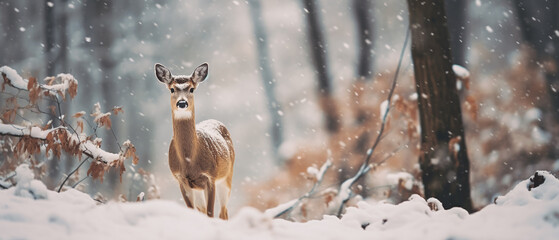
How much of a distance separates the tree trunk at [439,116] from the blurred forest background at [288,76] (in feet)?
19.0

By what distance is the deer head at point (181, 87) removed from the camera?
4.93 meters

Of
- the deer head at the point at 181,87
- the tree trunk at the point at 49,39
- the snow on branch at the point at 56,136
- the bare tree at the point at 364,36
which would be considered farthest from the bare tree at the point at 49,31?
the deer head at the point at 181,87

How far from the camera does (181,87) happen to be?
16.2 feet

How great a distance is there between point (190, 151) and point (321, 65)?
432 inches

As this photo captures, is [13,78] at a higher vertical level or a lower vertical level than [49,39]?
higher

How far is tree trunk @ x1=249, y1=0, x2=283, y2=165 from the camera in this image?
16.0m

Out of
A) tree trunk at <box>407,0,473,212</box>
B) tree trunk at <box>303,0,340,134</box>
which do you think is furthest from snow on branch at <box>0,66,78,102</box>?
tree trunk at <box>303,0,340,134</box>

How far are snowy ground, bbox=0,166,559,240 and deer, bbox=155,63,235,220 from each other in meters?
1.64

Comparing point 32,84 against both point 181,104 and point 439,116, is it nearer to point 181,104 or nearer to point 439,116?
point 181,104

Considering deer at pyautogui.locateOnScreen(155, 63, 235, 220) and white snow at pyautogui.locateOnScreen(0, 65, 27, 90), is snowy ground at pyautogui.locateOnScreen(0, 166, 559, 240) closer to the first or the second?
deer at pyautogui.locateOnScreen(155, 63, 235, 220)

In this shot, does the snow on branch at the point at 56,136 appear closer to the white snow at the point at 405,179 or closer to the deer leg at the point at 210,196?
the deer leg at the point at 210,196

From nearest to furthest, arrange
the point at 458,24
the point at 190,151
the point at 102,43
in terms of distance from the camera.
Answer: the point at 190,151 → the point at 458,24 → the point at 102,43

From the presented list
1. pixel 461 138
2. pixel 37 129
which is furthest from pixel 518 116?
pixel 37 129

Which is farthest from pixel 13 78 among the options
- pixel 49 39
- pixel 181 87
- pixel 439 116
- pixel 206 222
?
pixel 49 39
